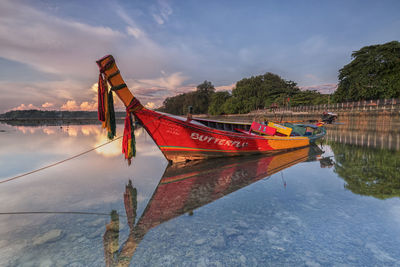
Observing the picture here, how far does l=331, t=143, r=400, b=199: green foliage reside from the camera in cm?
543

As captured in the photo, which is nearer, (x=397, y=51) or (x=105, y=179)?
(x=105, y=179)

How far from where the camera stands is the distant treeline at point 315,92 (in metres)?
43.9

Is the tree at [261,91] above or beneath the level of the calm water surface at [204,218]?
above

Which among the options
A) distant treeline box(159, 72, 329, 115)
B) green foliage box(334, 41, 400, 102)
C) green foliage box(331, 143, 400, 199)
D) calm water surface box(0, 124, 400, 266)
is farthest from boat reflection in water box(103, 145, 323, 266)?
distant treeline box(159, 72, 329, 115)

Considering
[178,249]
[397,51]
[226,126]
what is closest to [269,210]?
[178,249]

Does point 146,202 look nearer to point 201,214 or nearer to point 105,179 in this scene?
point 201,214

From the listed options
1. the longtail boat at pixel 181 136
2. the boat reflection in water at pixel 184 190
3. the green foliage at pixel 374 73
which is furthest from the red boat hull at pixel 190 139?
the green foliage at pixel 374 73

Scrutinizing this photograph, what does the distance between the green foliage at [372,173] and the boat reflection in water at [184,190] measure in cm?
193

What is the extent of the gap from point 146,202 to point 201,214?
159 cm

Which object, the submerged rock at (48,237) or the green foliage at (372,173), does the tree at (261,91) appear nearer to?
the green foliage at (372,173)

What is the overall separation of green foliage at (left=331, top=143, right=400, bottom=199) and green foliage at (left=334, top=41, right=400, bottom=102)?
45981mm

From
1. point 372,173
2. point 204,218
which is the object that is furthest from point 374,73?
point 204,218

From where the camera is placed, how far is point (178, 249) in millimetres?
3080

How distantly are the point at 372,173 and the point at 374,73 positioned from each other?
55158 millimetres
